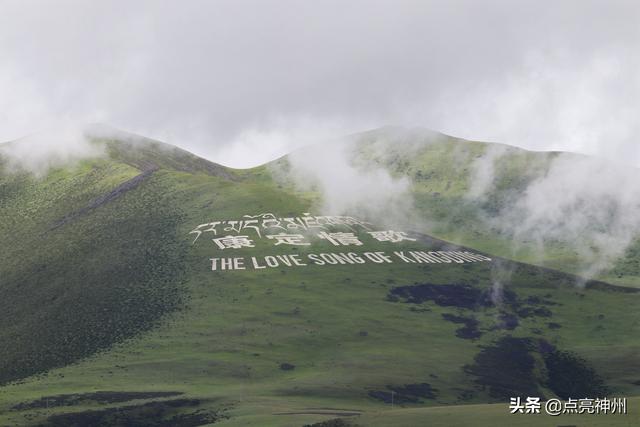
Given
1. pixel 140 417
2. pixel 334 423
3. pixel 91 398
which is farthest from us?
pixel 91 398

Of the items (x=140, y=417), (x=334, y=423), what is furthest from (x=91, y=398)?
(x=334, y=423)

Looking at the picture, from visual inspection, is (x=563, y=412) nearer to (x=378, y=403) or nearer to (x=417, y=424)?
(x=417, y=424)

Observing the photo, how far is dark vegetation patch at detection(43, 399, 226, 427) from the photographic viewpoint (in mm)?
175125

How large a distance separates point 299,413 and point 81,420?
4189 cm

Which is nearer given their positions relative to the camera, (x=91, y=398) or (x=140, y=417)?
(x=140, y=417)

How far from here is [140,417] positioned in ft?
591

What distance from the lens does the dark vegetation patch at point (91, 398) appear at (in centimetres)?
19025

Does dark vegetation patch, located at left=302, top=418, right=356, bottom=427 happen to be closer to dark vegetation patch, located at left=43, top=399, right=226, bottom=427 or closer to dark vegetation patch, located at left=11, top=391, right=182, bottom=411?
dark vegetation patch, located at left=43, top=399, right=226, bottom=427

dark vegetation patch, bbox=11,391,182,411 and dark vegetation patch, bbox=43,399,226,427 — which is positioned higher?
dark vegetation patch, bbox=11,391,182,411

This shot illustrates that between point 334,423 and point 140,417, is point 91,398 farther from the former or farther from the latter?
point 334,423

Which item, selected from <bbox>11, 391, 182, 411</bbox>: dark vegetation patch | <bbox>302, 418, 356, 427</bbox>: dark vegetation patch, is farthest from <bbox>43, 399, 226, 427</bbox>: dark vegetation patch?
<bbox>302, 418, 356, 427</bbox>: dark vegetation patch

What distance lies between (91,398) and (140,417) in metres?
18.7

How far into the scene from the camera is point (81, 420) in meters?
176

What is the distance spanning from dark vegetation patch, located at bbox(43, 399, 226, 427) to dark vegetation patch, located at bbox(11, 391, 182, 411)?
8207 mm
